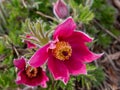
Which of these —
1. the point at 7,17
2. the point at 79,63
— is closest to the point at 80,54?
the point at 79,63

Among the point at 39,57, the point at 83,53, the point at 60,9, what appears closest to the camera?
the point at 39,57

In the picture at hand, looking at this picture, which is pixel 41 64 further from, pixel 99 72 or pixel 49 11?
pixel 49 11

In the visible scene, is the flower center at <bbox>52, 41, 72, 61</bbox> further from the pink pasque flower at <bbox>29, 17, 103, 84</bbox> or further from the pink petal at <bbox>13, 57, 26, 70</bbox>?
the pink petal at <bbox>13, 57, 26, 70</bbox>

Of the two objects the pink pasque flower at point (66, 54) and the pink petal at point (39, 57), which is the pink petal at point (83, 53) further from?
the pink petal at point (39, 57)

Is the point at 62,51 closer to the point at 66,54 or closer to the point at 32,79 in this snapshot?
the point at 66,54

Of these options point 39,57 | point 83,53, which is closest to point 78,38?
point 83,53

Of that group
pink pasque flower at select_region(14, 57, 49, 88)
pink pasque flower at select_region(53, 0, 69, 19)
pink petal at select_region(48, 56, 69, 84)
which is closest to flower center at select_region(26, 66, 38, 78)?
pink pasque flower at select_region(14, 57, 49, 88)

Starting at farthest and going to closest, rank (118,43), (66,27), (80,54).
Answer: (118,43)
(80,54)
(66,27)
